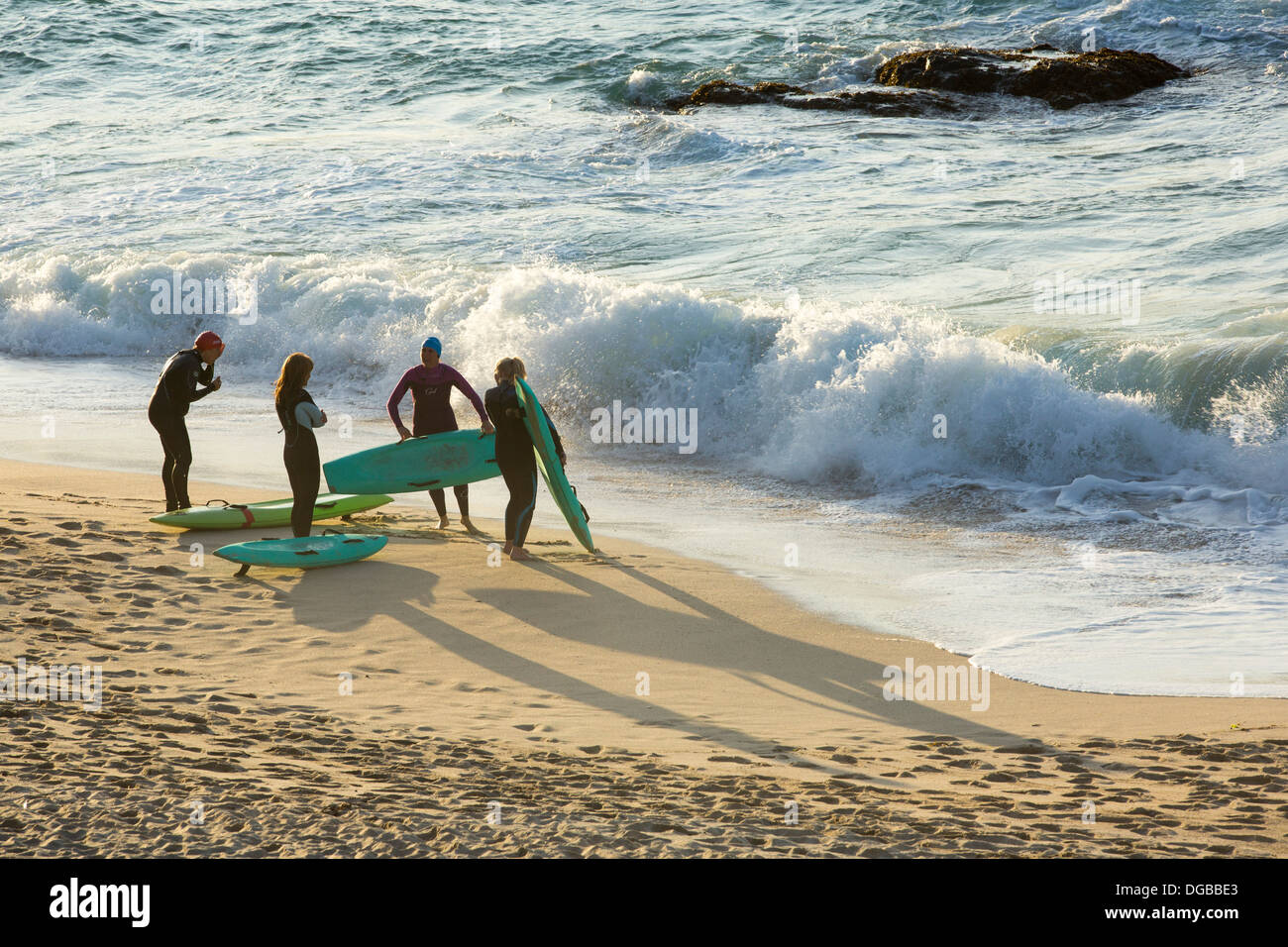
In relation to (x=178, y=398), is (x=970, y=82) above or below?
above

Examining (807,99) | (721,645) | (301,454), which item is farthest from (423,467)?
(807,99)

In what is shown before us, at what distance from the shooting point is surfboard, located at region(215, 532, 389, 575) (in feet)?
25.3

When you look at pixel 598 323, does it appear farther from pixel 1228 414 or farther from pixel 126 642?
pixel 126 642

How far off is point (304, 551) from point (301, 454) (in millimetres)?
750

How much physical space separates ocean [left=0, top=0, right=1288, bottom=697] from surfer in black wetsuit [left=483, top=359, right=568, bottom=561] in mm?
1156

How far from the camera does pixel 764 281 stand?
50.1 ft

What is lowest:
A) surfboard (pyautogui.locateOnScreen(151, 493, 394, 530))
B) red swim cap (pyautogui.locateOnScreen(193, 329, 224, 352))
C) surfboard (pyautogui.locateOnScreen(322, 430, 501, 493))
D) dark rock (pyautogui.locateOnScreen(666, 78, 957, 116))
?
surfboard (pyautogui.locateOnScreen(151, 493, 394, 530))

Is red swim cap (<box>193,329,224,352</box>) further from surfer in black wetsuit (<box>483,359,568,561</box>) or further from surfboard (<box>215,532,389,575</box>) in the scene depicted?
surfer in black wetsuit (<box>483,359,568,561</box>)

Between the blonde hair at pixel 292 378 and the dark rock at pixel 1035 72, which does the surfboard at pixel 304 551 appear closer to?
the blonde hair at pixel 292 378

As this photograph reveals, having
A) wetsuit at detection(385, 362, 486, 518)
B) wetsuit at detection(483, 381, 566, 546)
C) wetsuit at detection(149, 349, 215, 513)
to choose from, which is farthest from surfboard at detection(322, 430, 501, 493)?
wetsuit at detection(149, 349, 215, 513)

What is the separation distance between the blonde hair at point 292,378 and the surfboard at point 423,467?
1.07 m

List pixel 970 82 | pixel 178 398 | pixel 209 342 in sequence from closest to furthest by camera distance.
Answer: pixel 209 342, pixel 178 398, pixel 970 82

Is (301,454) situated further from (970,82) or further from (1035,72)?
(1035,72)
